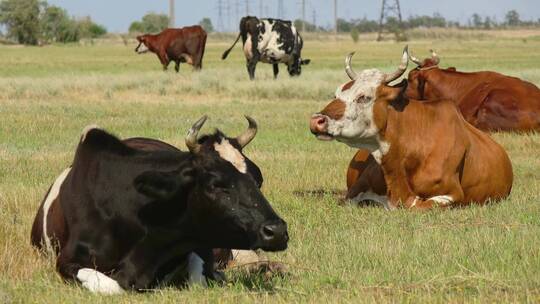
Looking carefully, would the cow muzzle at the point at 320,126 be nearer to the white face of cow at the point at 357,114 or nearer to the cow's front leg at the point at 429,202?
the white face of cow at the point at 357,114

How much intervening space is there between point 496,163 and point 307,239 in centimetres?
319

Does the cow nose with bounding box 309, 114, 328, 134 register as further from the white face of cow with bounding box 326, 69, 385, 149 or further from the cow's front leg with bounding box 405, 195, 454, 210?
the cow's front leg with bounding box 405, 195, 454, 210

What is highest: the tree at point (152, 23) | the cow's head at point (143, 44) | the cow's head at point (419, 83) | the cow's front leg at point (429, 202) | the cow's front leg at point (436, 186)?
the cow's head at point (419, 83)

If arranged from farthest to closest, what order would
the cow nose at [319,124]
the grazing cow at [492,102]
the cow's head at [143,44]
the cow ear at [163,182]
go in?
1. the cow's head at [143,44]
2. the grazing cow at [492,102]
3. the cow nose at [319,124]
4. the cow ear at [163,182]

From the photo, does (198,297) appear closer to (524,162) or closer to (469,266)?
(469,266)

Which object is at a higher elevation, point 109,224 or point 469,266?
point 109,224

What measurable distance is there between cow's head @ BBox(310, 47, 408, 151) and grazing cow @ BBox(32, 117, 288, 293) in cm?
350

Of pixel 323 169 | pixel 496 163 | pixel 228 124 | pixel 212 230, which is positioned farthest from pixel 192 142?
pixel 228 124

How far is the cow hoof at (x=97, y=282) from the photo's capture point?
6496 mm

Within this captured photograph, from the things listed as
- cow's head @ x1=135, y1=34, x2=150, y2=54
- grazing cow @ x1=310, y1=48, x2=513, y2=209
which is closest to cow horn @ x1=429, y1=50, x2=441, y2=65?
grazing cow @ x1=310, y1=48, x2=513, y2=209

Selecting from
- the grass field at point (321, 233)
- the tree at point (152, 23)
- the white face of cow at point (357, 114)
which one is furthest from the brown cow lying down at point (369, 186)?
the tree at point (152, 23)

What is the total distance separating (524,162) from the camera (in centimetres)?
1408

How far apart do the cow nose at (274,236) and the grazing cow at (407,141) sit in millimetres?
4104

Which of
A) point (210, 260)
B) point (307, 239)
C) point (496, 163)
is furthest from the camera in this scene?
point (496, 163)
